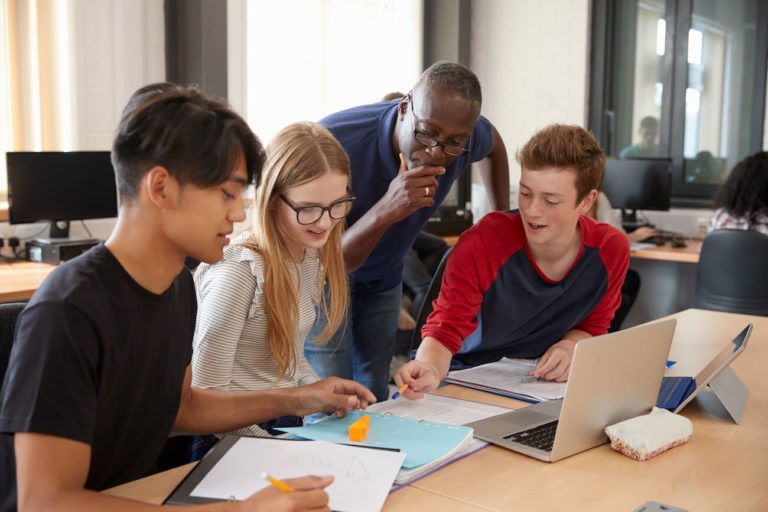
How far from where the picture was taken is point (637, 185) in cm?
472

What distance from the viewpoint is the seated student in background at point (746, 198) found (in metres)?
3.72

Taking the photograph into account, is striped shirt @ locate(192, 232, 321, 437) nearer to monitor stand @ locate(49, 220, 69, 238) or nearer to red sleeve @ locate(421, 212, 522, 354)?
red sleeve @ locate(421, 212, 522, 354)

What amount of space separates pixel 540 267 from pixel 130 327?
1.08 meters

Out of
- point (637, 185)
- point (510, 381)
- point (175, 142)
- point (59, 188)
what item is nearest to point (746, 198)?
point (637, 185)

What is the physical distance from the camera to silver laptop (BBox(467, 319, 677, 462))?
127 centimetres

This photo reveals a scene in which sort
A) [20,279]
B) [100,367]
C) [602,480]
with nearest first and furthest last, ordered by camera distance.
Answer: [100,367]
[602,480]
[20,279]

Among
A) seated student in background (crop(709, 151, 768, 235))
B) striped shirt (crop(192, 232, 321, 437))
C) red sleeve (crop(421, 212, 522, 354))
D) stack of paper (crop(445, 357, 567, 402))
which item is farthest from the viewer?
seated student in background (crop(709, 151, 768, 235))

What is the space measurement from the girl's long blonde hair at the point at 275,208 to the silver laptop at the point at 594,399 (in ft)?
1.39

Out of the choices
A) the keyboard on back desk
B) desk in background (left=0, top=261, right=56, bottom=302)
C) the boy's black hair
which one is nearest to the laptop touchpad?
the boy's black hair

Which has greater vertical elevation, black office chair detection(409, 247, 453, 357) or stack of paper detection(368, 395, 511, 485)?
black office chair detection(409, 247, 453, 357)

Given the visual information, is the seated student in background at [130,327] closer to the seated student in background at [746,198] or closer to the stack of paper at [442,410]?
the stack of paper at [442,410]

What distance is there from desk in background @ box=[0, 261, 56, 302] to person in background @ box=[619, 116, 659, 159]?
3.58 meters

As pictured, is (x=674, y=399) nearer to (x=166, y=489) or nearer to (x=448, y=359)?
(x=448, y=359)

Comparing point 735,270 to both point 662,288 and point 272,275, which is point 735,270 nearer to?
point 662,288
